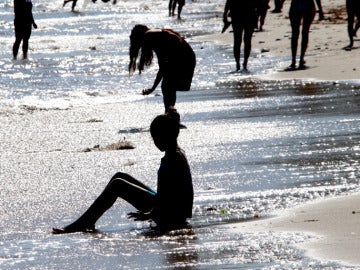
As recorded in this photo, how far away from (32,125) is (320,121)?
367cm

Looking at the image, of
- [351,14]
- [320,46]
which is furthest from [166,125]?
[320,46]

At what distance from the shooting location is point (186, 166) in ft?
24.3

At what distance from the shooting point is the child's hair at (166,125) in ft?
24.0

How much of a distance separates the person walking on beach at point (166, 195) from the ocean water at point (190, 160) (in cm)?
12

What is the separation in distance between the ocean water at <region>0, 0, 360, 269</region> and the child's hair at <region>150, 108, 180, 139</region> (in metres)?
0.62

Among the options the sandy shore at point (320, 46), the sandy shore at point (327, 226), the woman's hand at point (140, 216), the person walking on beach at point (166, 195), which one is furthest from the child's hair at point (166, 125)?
the sandy shore at point (320, 46)

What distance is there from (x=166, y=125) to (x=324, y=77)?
9.94 meters

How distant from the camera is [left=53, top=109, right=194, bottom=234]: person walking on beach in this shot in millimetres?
7297

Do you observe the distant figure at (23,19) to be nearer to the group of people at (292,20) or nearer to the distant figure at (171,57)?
the group of people at (292,20)

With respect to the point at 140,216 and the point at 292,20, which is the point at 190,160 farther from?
the point at 292,20

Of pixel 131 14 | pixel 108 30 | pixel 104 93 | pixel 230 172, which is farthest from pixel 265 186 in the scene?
pixel 131 14

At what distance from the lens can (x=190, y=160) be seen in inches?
401

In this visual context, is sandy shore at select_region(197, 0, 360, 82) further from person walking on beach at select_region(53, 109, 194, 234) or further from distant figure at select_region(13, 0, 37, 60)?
person walking on beach at select_region(53, 109, 194, 234)

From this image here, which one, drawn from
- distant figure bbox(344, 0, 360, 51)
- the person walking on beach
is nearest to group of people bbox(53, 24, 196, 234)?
the person walking on beach
